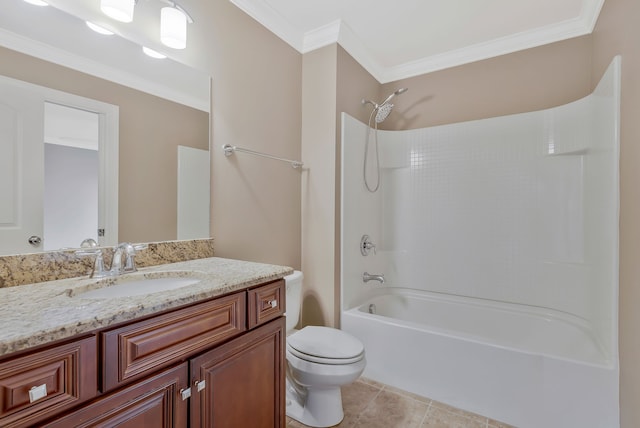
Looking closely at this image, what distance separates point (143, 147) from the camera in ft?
4.45

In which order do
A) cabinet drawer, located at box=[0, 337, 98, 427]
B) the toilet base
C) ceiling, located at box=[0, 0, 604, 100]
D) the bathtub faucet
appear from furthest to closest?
the bathtub faucet, the toilet base, ceiling, located at box=[0, 0, 604, 100], cabinet drawer, located at box=[0, 337, 98, 427]

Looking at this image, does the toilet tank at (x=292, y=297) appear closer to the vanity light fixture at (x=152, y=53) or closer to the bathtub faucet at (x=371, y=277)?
the bathtub faucet at (x=371, y=277)

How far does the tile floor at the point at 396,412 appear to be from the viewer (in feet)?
5.43

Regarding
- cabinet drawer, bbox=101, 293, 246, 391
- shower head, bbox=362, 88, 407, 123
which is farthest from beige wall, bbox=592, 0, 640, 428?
cabinet drawer, bbox=101, 293, 246, 391

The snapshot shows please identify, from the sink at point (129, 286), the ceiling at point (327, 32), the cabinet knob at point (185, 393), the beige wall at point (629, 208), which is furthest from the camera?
the beige wall at point (629, 208)

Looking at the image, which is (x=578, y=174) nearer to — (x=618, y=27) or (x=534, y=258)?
(x=534, y=258)

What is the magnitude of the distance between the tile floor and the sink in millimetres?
1072

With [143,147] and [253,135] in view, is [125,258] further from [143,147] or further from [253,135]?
[253,135]

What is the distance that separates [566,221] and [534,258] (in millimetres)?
333

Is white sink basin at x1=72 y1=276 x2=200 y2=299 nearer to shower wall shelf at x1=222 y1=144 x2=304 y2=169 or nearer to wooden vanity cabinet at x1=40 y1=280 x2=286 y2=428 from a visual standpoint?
wooden vanity cabinet at x1=40 y1=280 x2=286 y2=428

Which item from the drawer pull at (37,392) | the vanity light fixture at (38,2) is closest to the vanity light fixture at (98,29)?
the vanity light fixture at (38,2)

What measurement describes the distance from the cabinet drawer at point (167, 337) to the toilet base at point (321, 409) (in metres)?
0.85

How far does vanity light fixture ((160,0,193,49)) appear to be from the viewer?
53.4 inches

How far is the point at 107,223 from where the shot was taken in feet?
4.05
